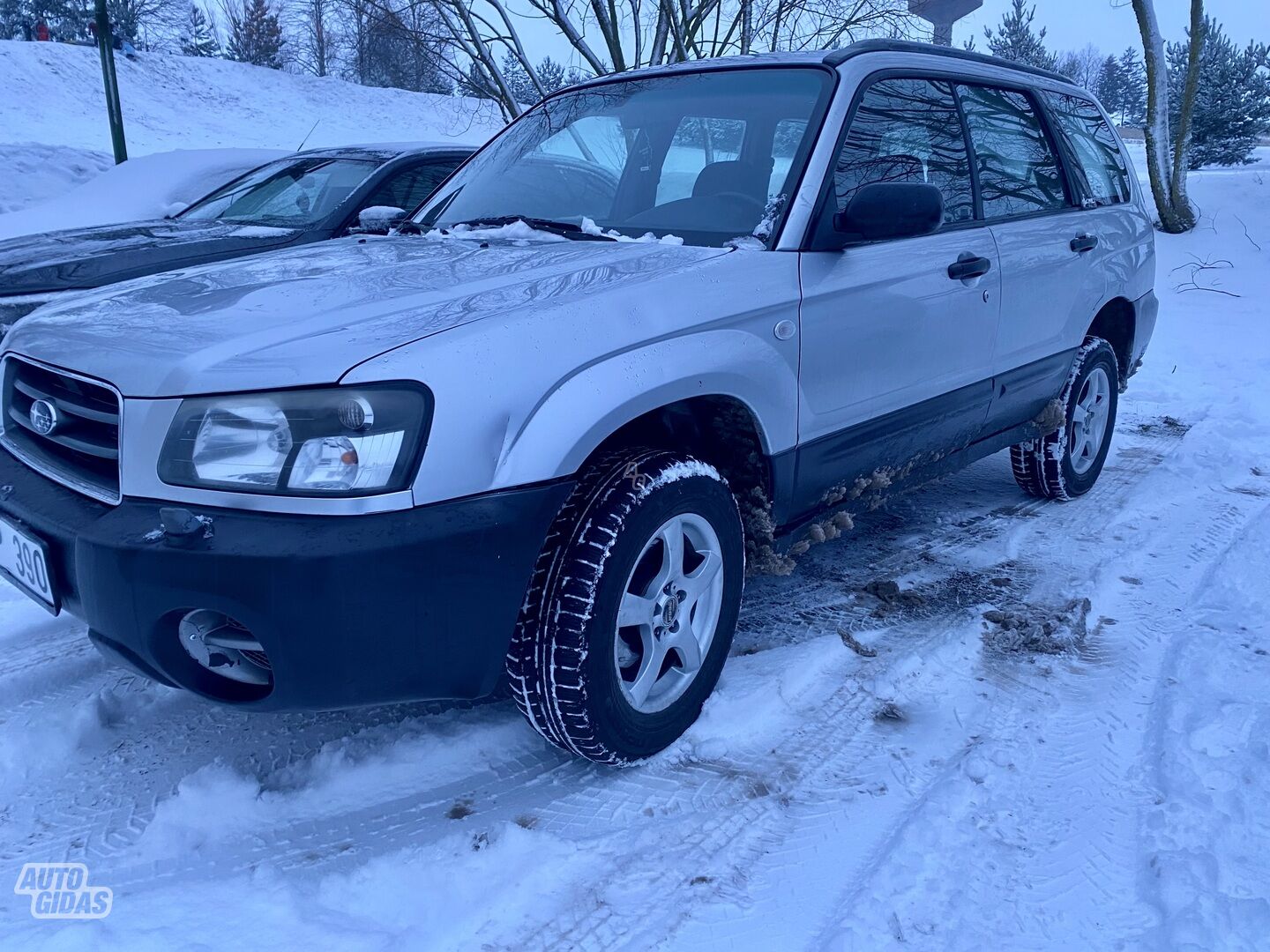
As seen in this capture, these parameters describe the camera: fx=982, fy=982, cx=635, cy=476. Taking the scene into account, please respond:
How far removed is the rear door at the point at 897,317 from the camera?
9.11 ft

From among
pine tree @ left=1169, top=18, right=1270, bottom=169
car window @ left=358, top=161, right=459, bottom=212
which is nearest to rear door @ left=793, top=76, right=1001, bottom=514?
car window @ left=358, top=161, right=459, bottom=212

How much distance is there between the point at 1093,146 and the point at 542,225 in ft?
9.48

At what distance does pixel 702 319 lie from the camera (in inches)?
93.7

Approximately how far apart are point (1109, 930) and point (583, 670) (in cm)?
115

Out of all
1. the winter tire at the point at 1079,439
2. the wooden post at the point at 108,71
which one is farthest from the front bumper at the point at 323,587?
the wooden post at the point at 108,71

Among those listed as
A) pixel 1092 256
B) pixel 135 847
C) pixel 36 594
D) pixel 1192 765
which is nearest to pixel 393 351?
pixel 36 594

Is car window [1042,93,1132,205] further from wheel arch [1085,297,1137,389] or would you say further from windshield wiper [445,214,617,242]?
windshield wiper [445,214,617,242]

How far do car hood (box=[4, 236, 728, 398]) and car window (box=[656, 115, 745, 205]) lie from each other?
0.44 metres

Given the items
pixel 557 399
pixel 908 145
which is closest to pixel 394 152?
pixel 908 145

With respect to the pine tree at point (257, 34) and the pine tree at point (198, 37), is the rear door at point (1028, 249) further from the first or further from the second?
the pine tree at point (198, 37)

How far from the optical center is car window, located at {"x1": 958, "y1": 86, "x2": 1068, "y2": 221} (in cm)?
360

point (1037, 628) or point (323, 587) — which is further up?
point (323, 587)

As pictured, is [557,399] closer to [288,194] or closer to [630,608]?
[630,608]

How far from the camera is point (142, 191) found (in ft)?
24.1
